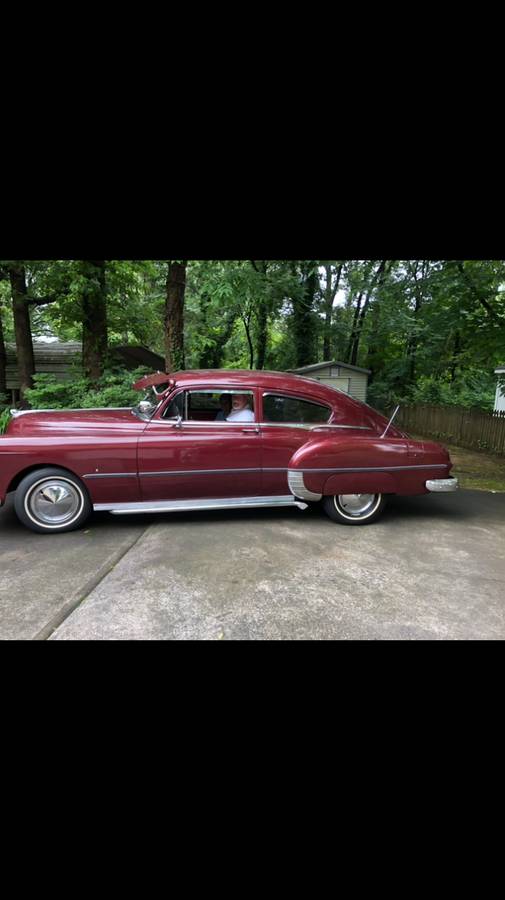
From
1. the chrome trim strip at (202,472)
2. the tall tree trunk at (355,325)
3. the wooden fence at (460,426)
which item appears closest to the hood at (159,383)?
the chrome trim strip at (202,472)

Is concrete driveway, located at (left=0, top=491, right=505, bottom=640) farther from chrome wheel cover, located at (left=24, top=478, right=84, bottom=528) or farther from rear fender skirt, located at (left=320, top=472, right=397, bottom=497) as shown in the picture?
rear fender skirt, located at (left=320, top=472, right=397, bottom=497)

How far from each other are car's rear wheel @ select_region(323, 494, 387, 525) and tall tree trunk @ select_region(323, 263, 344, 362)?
665 inches

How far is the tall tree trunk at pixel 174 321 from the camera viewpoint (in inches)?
334

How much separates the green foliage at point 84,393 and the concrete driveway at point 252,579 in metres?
3.44

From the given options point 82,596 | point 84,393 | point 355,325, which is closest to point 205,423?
point 82,596

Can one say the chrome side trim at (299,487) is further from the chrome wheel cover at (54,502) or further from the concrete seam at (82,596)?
the chrome wheel cover at (54,502)

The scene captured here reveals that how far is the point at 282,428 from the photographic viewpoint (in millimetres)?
4191

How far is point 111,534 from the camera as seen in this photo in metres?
3.80

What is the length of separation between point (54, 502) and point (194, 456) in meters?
1.39

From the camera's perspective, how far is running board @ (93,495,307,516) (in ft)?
12.8

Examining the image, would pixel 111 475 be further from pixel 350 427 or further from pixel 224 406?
pixel 350 427
